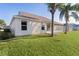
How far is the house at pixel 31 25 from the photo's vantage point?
3.47m

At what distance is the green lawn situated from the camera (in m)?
3.41

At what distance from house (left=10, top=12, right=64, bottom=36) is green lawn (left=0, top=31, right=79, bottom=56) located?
0.09 metres

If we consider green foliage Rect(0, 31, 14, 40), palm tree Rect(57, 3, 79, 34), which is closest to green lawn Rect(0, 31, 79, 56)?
green foliage Rect(0, 31, 14, 40)

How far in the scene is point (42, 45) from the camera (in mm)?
3441

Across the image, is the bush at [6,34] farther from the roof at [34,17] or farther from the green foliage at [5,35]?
the roof at [34,17]

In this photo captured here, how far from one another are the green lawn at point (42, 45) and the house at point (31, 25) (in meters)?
0.09

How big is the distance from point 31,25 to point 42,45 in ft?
1.13

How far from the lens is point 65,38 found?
137 inches

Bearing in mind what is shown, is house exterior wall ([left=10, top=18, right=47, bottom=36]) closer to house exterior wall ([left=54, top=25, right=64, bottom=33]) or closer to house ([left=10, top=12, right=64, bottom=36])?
house ([left=10, top=12, right=64, bottom=36])

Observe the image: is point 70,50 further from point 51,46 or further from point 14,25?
point 14,25

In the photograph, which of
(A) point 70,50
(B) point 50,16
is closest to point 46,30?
(B) point 50,16

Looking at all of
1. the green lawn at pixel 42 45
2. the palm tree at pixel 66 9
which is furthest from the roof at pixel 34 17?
the green lawn at pixel 42 45

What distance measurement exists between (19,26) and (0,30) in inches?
11.4

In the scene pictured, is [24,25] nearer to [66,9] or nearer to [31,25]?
[31,25]
